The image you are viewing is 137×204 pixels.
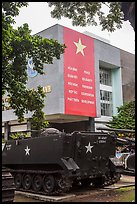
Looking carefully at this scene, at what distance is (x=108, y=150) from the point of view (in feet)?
34.2

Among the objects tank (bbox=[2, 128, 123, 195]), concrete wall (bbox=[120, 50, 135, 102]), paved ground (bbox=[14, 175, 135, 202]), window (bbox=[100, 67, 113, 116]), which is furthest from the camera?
concrete wall (bbox=[120, 50, 135, 102])

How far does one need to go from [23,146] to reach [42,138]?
3.64 feet

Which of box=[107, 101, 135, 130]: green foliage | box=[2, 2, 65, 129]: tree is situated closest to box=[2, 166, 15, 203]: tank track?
box=[2, 2, 65, 129]: tree

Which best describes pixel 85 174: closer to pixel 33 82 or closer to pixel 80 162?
pixel 80 162

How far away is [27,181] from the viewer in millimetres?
10266

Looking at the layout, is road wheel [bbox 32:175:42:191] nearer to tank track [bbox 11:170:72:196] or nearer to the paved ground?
tank track [bbox 11:170:72:196]

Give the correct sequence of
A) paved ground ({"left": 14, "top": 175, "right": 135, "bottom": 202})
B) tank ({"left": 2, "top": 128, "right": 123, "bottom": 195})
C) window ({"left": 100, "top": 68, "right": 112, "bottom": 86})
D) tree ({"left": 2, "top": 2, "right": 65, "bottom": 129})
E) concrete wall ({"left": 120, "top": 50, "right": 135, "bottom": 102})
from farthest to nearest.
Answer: concrete wall ({"left": 120, "top": 50, "right": 135, "bottom": 102}) < window ({"left": 100, "top": 68, "right": 112, "bottom": 86}) < tank ({"left": 2, "top": 128, "right": 123, "bottom": 195}) < paved ground ({"left": 14, "top": 175, "right": 135, "bottom": 202}) < tree ({"left": 2, "top": 2, "right": 65, "bottom": 129})

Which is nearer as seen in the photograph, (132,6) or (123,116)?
(132,6)

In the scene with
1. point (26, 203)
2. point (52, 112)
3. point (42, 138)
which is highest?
point (52, 112)

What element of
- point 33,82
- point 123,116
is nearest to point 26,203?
point 33,82

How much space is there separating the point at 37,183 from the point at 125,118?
60.4 feet

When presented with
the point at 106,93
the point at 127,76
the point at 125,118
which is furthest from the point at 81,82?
the point at 127,76

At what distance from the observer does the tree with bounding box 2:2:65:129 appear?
784 centimetres

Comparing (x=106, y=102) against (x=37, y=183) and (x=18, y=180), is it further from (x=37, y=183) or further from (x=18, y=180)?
(x=37, y=183)
